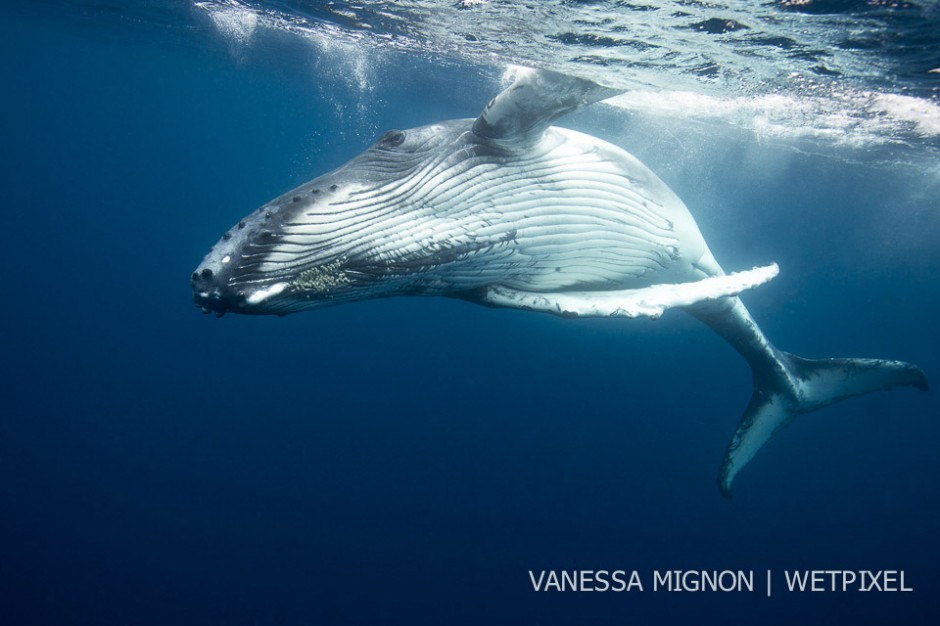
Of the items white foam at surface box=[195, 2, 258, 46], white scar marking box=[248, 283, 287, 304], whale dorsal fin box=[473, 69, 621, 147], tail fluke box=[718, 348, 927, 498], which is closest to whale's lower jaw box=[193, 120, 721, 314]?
white scar marking box=[248, 283, 287, 304]

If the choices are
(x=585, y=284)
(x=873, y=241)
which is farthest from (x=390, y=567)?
(x=873, y=241)

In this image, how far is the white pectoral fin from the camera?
12.8ft

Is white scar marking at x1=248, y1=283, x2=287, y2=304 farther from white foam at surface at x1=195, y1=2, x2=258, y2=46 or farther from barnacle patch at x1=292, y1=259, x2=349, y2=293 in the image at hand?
white foam at surface at x1=195, y1=2, x2=258, y2=46

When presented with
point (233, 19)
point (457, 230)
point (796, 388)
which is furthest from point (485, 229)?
point (233, 19)

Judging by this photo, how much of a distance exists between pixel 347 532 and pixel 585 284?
21924 mm

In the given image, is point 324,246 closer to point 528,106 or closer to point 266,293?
point 266,293

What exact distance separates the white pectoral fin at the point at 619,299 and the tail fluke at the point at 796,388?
477 cm

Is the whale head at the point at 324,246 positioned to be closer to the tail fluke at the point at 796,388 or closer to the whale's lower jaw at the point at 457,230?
the whale's lower jaw at the point at 457,230

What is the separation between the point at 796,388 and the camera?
8406 millimetres

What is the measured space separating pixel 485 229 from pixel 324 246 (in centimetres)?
120

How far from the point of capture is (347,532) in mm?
23250

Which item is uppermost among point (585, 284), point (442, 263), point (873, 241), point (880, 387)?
point (442, 263)

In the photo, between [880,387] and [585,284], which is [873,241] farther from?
[585,284]

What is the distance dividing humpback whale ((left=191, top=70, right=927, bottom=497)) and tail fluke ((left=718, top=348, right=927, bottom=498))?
4.18 meters
